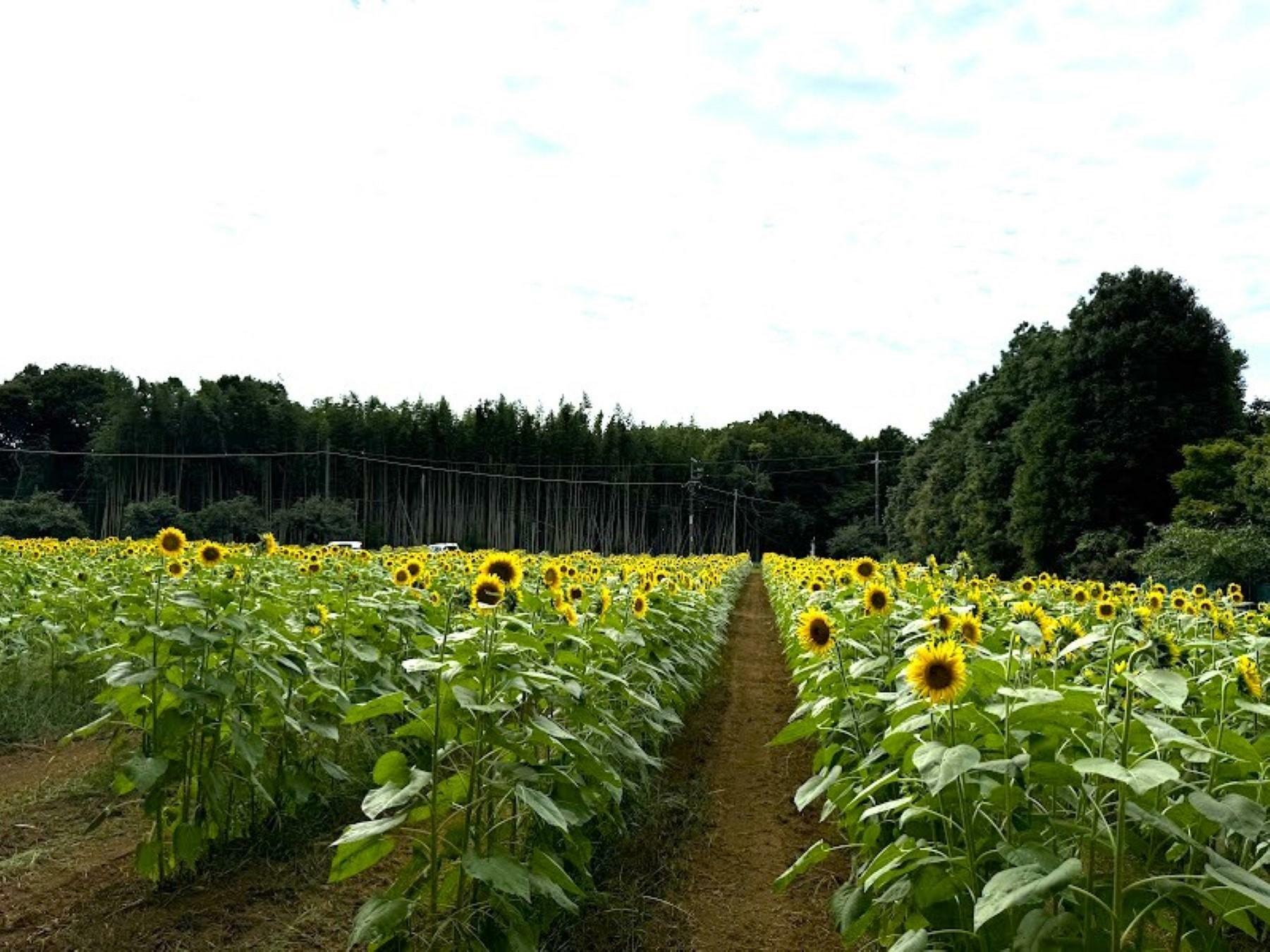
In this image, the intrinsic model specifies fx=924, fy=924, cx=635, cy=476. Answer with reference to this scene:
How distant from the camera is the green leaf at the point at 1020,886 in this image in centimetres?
156

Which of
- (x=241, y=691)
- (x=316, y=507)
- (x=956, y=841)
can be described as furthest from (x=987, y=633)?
(x=316, y=507)

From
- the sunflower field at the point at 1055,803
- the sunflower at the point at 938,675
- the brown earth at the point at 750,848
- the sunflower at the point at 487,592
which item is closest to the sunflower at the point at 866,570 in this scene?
the brown earth at the point at 750,848

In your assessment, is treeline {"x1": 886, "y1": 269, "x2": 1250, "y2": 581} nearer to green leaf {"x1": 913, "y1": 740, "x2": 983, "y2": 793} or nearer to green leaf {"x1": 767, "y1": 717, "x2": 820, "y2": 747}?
green leaf {"x1": 767, "y1": 717, "x2": 820, "y2": 747}

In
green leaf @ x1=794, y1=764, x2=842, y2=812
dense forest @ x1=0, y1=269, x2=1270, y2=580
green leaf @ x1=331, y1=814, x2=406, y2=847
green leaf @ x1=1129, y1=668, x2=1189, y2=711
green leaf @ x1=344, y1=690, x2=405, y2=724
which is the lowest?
green leaf @ x1=794, y1=764, x2=842, y2=812

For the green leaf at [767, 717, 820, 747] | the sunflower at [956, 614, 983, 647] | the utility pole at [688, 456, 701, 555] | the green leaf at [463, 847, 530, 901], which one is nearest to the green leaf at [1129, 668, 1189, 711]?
the sunflower at [956, 614, 983, 647]

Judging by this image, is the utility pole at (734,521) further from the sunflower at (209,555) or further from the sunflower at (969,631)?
the sunflower at (969,631)

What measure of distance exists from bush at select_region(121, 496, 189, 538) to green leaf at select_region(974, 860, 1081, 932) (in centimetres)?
3728

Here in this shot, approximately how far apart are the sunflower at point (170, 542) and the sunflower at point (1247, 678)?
3930mm

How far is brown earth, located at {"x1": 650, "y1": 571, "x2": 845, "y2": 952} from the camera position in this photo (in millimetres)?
3650

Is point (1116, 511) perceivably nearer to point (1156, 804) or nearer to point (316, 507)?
point (1156, 804)

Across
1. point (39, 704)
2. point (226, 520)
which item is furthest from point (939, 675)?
point (226, 520)

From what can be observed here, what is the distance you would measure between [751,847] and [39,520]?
109 ft

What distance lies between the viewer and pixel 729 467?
7300cm

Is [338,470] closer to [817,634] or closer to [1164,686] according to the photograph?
[817,634]
